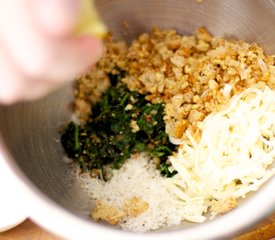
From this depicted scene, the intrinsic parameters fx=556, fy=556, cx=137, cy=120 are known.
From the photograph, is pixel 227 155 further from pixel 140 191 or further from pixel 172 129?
pixel 140 191

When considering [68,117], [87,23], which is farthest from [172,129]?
[87,23]

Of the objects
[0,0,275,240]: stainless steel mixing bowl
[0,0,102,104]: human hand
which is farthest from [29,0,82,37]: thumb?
[0,0,275,240]: stainless steel mixing bowl

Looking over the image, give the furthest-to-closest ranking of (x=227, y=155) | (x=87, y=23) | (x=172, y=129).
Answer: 1. (x=172, y=129)
2. (x=227, y=155)
3. (x=87, y=23)

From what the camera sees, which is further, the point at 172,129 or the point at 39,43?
the point at 172,129

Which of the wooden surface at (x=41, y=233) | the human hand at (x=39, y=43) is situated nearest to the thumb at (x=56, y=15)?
the human hand at (x=39, y=43)

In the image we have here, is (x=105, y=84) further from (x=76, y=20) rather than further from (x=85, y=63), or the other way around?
(x=76, y=20)

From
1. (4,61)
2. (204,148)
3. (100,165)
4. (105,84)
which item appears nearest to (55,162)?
(100,165)

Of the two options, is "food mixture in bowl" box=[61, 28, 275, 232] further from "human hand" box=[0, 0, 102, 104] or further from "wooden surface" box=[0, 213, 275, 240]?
"human hand" box=[0, 0, 102, 104]
